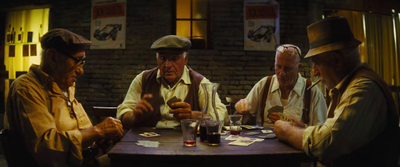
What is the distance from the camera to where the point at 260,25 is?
593cm

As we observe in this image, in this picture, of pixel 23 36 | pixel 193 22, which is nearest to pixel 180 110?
pixel 193 22

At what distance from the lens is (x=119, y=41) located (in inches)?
235

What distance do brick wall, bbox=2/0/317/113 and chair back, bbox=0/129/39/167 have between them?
424 centimetres

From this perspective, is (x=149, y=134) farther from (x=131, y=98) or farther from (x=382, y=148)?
(x=382, y=148)

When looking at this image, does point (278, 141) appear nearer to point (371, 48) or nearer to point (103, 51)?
point (103, 51)

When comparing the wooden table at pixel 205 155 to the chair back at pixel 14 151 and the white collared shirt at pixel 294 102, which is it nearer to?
the chair back at pixel 14 151

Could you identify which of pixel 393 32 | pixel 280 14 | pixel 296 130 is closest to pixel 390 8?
pixel 393 32

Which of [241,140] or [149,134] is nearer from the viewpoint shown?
[241,140]

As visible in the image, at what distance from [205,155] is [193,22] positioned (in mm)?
4766

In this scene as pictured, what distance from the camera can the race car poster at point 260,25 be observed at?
594 centimetres

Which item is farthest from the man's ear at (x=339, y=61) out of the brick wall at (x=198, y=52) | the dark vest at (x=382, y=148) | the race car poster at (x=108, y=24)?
the race car poster at (x=108, y=24)

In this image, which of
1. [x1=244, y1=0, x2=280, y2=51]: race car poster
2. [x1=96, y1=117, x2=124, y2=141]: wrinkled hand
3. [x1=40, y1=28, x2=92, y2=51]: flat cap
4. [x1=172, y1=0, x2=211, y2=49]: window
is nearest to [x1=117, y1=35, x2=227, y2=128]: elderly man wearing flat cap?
[x1=96, y1=117, x2=124, y2=141]: wrinkled hand

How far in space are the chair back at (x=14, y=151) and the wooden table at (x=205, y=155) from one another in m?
0.51

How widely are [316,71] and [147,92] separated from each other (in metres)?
1.78
